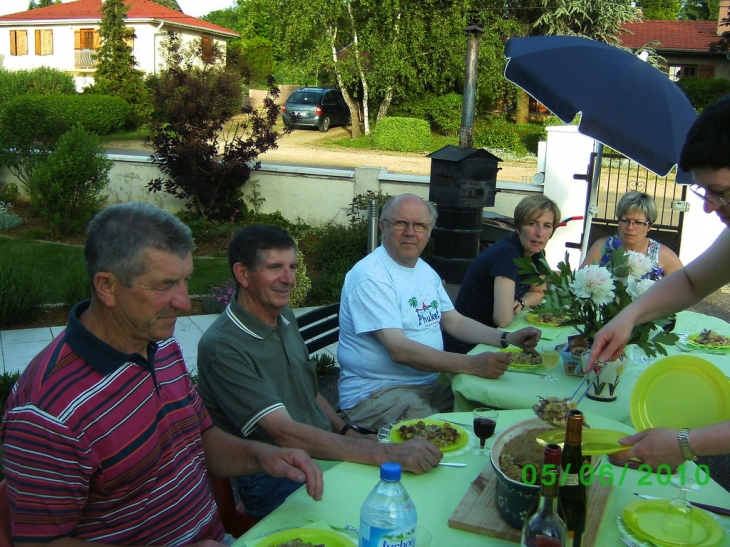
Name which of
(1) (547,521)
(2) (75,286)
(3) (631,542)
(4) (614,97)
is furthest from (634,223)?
(2) (75,286)

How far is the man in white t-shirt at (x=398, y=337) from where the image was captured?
3.25 metres

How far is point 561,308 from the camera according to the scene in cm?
298

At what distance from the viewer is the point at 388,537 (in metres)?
1.55

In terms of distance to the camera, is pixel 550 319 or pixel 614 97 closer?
pixel 550 319

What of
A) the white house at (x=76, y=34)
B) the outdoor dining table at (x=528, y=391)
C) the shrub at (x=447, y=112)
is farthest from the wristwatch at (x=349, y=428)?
the white house at (x=76, y=34)

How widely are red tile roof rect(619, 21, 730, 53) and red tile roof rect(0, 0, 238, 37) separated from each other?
2320 centimetres

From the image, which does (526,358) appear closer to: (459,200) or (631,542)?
(631,542)

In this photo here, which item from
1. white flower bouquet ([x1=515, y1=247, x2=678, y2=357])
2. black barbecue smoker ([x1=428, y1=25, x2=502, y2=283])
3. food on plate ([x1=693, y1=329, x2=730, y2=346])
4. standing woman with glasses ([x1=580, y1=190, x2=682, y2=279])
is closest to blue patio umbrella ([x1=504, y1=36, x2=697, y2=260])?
standing woman with glasses ([x1=580, y1=190, x2=682, y2=279])

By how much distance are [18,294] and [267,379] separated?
4.96 metres

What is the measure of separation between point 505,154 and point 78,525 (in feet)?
76.7

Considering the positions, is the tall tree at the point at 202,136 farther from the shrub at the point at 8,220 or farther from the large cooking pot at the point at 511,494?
the large cooking pot at the point at 511,494

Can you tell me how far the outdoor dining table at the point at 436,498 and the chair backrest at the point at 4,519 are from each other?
568 mm

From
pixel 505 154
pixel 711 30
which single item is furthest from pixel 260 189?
pixel 711 30

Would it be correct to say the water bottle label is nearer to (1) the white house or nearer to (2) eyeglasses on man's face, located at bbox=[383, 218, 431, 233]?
(2) eyeglasses on man's face, located at bbox=[383, 218, 431, 233]
